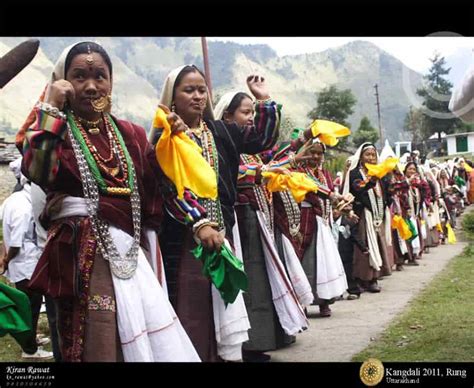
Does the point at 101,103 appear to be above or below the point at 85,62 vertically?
below

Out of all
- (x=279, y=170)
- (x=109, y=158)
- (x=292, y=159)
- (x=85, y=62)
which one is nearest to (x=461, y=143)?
(x=292, y=159)

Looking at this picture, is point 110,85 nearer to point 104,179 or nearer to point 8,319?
point 104,179

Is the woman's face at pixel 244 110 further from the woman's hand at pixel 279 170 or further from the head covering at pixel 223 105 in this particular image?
the woman's hand at pixel 279 170

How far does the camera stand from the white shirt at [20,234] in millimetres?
5367

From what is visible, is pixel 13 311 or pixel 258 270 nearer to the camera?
pixel 13 311

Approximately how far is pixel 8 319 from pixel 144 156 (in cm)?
101

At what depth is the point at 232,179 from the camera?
407 cm

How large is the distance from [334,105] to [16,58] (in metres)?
3.16

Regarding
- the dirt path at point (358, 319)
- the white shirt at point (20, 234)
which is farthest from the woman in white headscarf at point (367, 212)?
the white shirt at point (20, 234)

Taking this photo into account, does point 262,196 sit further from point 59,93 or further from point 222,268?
point 59,93

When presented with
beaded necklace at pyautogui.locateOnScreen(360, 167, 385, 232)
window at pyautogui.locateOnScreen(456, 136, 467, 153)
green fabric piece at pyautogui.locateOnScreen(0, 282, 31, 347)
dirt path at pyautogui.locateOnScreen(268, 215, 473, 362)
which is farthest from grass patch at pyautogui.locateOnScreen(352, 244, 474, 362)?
green fabric piece at pyautogui.locateOnScreen(0, 282, 31, 347)

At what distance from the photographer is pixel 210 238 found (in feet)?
11.1

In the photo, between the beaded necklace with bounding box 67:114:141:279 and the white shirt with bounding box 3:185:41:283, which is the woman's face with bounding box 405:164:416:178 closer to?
the white shirt with bounding box 3:185:41:283

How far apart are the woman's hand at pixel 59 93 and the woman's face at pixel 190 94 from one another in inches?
35.9
